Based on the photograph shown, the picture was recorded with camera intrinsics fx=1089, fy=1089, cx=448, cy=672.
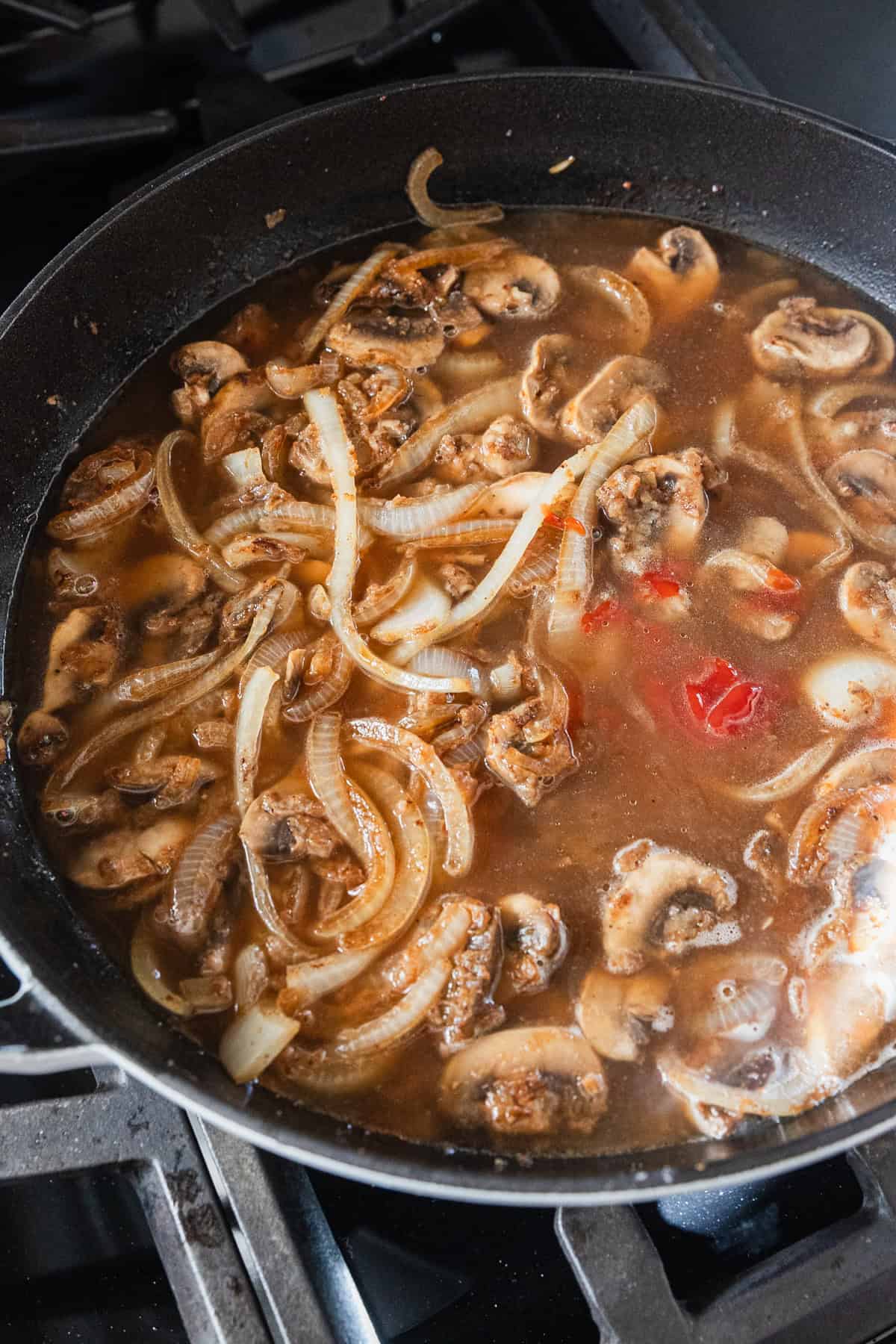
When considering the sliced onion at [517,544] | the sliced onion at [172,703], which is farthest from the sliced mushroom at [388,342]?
the sliced onion at [172,703]

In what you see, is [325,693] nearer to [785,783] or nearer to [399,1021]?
[399,1021]

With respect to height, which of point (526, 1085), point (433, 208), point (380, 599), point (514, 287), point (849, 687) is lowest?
point (849, 687)

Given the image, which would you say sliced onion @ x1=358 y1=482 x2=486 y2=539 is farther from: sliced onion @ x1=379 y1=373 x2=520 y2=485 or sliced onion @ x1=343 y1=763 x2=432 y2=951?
sliced onion @ x1=343 y1=763 x2=432 y2=951

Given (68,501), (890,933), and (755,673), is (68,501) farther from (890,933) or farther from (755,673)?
(890,933)

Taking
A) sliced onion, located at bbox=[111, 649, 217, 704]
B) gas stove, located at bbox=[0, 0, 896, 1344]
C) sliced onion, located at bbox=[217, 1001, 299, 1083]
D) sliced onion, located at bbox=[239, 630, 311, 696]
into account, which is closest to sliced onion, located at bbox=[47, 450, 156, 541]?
sliced onion, located at bbox=[111, 649, 217, 704]

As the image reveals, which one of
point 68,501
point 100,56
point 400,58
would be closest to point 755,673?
point 68,501

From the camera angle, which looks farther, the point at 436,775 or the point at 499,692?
the point at 499,692

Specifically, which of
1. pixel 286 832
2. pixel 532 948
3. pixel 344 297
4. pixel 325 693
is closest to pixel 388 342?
pixel 344 297
